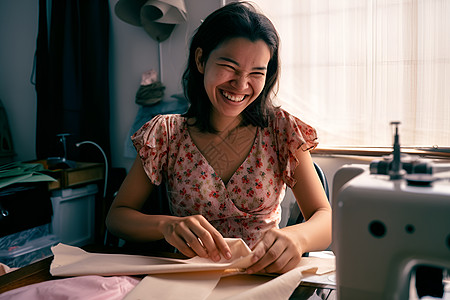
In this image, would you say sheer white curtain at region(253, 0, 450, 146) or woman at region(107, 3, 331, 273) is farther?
sheer white curtain at region(253, 0, 450, 146)

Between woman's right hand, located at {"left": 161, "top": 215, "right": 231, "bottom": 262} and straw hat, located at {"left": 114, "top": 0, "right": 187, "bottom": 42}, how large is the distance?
1.66 meters

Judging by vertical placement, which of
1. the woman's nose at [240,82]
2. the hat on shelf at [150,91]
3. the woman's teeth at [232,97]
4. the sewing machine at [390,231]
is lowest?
the sewing machine at [390,231]

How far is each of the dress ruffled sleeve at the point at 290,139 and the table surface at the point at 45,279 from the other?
18.3 inches

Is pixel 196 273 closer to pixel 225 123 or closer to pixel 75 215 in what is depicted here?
pixel 225 123

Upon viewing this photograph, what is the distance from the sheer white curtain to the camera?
5.65ft

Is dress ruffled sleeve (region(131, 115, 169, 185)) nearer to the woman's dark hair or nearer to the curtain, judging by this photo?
the woman's dark hair

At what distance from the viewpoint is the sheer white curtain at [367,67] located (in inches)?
67.9

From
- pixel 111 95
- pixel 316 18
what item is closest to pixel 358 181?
pixel 316 18

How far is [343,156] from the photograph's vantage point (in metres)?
1.92

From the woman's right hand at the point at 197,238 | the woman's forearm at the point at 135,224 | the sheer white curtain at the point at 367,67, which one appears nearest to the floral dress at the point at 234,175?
the woman's forearm at the point at 135,224

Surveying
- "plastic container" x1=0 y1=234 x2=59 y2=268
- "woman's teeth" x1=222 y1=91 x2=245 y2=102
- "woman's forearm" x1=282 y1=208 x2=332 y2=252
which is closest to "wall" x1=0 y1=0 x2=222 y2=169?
"plastic container" x1=0 y1=234 x2=59 y2=268

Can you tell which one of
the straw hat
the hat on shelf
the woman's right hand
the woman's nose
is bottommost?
the woman's right hand

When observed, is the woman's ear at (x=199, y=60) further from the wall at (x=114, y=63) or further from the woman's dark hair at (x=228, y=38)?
the wall at (x=114, y=63)

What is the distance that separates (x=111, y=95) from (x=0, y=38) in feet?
3.95
